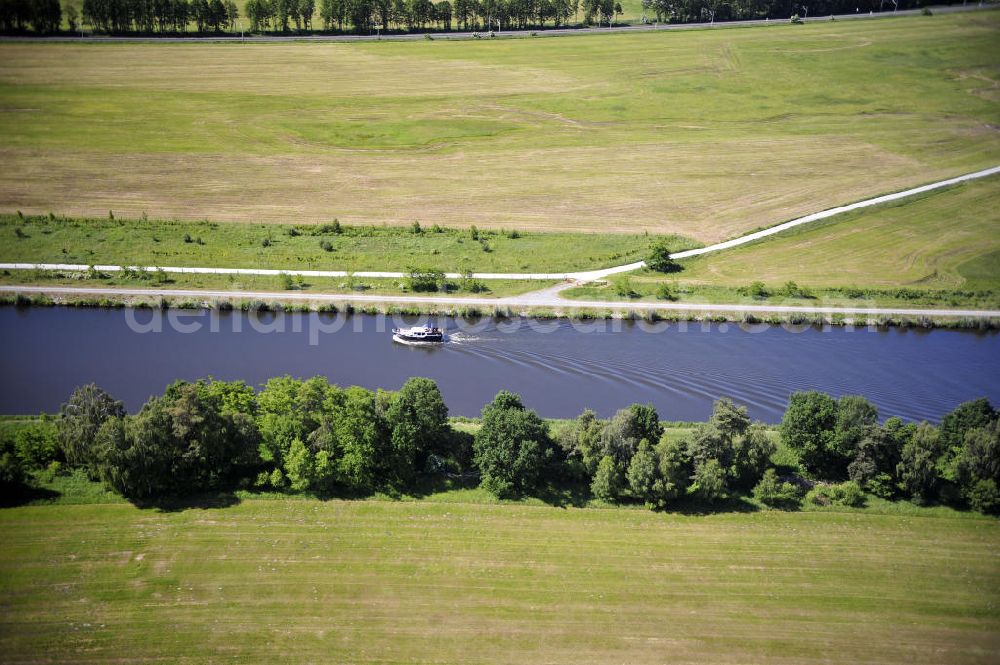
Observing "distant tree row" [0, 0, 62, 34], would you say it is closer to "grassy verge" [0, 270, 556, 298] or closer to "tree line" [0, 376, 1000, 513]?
"grassy verge" [0, 270, 556, 298]

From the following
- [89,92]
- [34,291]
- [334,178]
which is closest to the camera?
[34,291]

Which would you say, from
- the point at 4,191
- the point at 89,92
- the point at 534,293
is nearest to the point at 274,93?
the point at 89,92

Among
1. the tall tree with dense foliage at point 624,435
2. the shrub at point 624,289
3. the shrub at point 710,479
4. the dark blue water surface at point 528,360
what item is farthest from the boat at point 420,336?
the shrub at point 710,479

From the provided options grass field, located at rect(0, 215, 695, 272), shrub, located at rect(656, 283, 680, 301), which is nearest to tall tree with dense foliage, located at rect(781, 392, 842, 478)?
shrub, located at rect(656, 283, 680, 301)

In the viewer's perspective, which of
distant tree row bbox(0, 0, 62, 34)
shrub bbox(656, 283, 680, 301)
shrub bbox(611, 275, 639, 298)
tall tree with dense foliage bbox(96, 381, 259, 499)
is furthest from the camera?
distant tree row bbox(0, 0, 62, 34)

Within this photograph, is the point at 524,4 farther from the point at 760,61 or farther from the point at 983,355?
the point at 983,355
